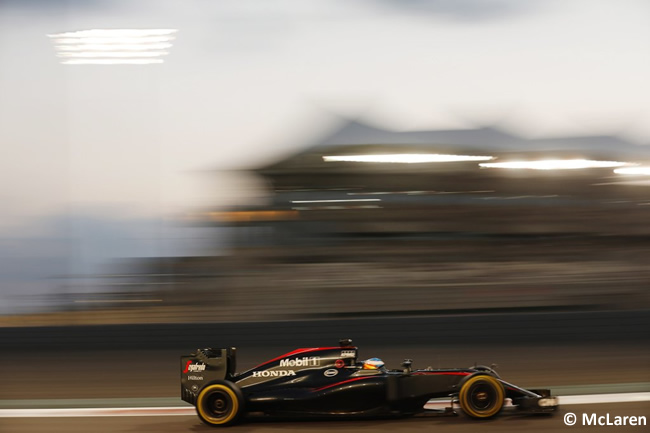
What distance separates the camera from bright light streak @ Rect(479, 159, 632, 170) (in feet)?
33.3

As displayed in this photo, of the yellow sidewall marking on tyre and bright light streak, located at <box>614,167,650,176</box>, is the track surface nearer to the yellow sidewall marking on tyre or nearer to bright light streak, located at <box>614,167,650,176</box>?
the yellow sidewall marking on tyre

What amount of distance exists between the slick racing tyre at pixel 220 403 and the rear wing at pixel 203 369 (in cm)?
7

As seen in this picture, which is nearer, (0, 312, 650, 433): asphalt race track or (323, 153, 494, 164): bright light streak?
(0, 312, 650, 433): asphalt race track

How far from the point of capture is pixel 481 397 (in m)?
3.98

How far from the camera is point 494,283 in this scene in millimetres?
9445

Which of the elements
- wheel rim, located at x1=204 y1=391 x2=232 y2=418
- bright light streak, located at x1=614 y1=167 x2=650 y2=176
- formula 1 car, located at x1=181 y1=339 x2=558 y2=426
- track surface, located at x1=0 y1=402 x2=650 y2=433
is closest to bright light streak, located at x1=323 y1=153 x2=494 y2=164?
bright light streak, located at x1=614 y1=167 x2=650 y2=176

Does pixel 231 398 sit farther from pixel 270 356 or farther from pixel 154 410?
pixel 270 356

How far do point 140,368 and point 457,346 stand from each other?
3.21 meters

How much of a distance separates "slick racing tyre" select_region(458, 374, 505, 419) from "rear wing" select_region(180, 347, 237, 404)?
1378 millimetres

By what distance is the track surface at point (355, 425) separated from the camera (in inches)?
155

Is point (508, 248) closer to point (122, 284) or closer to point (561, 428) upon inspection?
point (122, 284)

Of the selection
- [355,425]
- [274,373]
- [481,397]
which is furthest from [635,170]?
[274,373]

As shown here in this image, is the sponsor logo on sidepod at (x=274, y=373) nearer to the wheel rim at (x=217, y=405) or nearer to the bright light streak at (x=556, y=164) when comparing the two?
the wheel rim at (x=217, y=405)

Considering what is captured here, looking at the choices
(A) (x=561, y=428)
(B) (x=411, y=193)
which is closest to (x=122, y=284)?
(B) (x=411, y=193)
